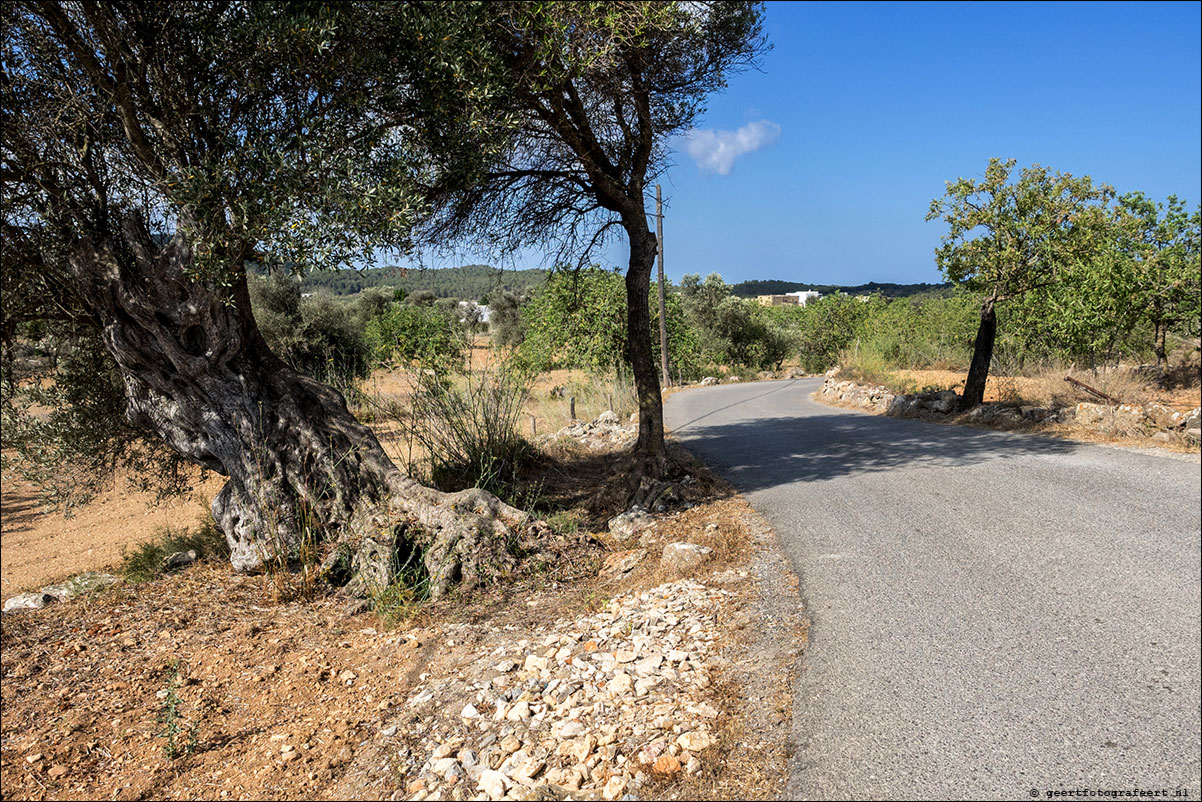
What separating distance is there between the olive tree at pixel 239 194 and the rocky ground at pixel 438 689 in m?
0.78

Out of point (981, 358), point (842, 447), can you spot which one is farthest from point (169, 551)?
point (981, 358)

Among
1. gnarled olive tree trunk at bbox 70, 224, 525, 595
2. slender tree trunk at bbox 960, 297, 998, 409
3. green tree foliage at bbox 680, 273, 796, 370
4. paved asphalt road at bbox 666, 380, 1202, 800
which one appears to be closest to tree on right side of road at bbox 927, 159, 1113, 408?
slender tree trunk at bbox 960, 297, 998, 409

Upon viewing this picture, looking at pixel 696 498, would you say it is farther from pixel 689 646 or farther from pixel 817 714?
pixel 817 714

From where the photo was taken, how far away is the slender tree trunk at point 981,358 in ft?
38.1

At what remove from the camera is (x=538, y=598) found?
502 cm

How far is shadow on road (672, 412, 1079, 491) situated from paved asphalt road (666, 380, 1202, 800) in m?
A: 0.81

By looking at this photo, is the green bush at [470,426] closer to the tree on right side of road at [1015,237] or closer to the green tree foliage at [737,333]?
the tree on right side of road at [1015,237]

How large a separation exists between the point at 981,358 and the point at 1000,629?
954 cm

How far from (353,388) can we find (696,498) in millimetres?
4170

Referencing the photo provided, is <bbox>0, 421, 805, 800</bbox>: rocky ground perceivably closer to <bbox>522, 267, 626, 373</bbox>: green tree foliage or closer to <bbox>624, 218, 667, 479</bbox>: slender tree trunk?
<bbox>624, 218, 667, 479</bbox>: slender tree trunk

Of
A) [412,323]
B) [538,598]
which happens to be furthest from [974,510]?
[412,323]

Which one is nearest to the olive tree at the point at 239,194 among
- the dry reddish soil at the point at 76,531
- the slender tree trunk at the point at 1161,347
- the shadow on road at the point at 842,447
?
the dry reddish soil at the point at 76,531

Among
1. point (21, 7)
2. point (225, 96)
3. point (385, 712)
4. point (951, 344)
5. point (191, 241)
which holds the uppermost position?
point (21, 7)

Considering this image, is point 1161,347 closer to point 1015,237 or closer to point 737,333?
point 1015,237
